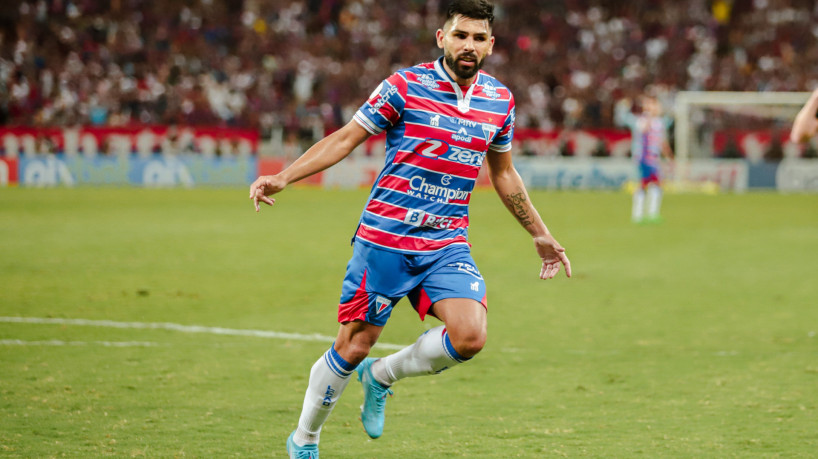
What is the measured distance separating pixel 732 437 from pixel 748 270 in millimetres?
8207

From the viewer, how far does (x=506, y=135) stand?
17.0ft

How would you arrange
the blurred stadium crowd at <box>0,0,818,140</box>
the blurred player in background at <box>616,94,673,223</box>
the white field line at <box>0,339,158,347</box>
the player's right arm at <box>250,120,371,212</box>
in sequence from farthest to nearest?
the blurred stadium crowd at <box>0,0,818,140</box>
the blurred player in background at <box>616,94,673,223</box>
the white field line at <box>0,339,158,347</box>
the player's right arm at <box>250,120,371,212</box>

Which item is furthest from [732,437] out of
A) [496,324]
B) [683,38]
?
[683,38]

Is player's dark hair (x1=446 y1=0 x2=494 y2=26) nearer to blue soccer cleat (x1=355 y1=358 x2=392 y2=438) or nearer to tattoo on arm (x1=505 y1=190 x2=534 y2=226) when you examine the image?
tattoo on arm (x1=505 y1=190 x2=534 y2=226)

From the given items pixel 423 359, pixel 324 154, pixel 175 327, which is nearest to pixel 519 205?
pixel 423 359

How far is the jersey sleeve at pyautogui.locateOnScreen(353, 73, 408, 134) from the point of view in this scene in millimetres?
4770

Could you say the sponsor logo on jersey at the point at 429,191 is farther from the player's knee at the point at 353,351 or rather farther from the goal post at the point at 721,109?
the goal post at the point at 721,109

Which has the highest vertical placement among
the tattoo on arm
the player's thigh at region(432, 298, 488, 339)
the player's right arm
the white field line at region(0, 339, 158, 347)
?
the player's right arm

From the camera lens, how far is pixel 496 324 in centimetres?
917

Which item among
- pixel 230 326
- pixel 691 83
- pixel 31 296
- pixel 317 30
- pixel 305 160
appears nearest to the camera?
pixel 305 160

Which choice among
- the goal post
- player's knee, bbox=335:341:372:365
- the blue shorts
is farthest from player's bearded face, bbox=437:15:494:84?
the goal post

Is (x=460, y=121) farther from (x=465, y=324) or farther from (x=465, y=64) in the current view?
(x=465, y=324)

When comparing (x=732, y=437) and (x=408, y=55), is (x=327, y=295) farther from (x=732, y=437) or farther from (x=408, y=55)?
(x=408, y=55)

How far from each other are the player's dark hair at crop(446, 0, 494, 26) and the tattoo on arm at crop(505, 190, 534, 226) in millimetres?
942
